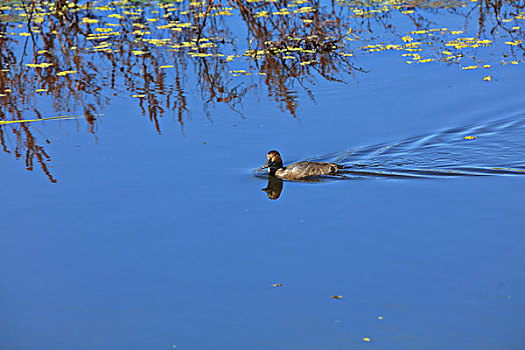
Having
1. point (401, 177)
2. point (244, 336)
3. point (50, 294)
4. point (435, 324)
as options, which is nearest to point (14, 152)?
point (50, 294)

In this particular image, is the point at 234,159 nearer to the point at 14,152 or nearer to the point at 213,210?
the point at 213,210

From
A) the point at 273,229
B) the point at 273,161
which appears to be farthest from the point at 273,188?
the point at 273,229

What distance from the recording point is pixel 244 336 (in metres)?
5.00

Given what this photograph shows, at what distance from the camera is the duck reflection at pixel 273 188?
791cm

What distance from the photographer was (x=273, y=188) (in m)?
8.10

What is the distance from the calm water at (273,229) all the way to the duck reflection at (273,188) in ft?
0.22

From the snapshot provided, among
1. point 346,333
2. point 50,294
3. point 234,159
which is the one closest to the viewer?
point 346,333

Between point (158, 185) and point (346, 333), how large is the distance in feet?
11.5

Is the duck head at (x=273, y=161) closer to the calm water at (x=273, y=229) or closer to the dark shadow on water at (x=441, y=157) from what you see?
the dark shadow on water at (x=441, y=157)

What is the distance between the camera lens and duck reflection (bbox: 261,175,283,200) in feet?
26.0

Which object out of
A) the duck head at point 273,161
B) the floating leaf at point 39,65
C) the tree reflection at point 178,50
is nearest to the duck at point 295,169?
the duck head at point 273,161

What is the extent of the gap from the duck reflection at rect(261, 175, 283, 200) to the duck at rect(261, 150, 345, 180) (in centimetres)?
6

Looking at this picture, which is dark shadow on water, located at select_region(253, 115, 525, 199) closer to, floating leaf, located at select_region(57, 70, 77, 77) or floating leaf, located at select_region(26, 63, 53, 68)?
floating leaf, located at select_region(57, 70, 77, 77)

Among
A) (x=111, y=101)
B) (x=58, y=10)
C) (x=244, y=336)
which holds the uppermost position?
(x=58, y=10)
